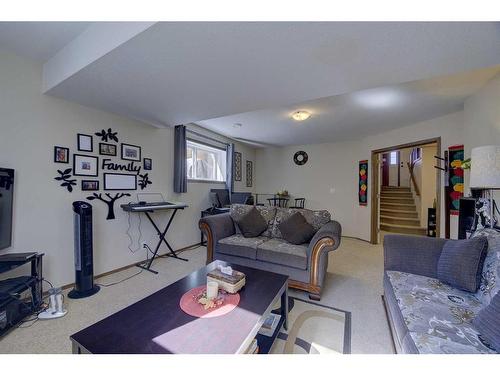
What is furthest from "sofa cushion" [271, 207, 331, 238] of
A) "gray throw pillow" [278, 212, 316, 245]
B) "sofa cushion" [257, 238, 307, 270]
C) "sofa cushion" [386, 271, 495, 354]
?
"sofa cushion" [386, 271, 495, 354]

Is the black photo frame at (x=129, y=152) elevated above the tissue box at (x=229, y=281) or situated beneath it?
elevated above

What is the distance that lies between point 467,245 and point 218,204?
3616 millimetres

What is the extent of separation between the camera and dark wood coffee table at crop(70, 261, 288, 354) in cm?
94

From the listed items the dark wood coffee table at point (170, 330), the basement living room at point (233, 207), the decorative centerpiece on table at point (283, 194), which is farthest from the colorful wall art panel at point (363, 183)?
the dark wood coffee table at point (170, 330)

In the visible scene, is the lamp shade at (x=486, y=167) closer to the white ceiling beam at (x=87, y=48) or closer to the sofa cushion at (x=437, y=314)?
the sofa cushion at (x=437, y=314)

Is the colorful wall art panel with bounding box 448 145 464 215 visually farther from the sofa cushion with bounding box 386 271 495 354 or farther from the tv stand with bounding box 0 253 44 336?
the tv stand with bounding box 0 253 44 336

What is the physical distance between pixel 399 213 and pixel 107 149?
268 inches

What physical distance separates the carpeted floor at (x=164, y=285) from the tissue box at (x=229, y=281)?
3.06 feet

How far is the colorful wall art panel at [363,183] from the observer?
4641mm

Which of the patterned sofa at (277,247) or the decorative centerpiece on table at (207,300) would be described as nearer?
the decorative centerpiece on table at (207,300)

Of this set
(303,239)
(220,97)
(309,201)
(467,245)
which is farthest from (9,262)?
(309,201)

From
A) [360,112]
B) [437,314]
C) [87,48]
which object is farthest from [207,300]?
[360,112]

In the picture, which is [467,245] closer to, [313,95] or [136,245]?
[313,95]
